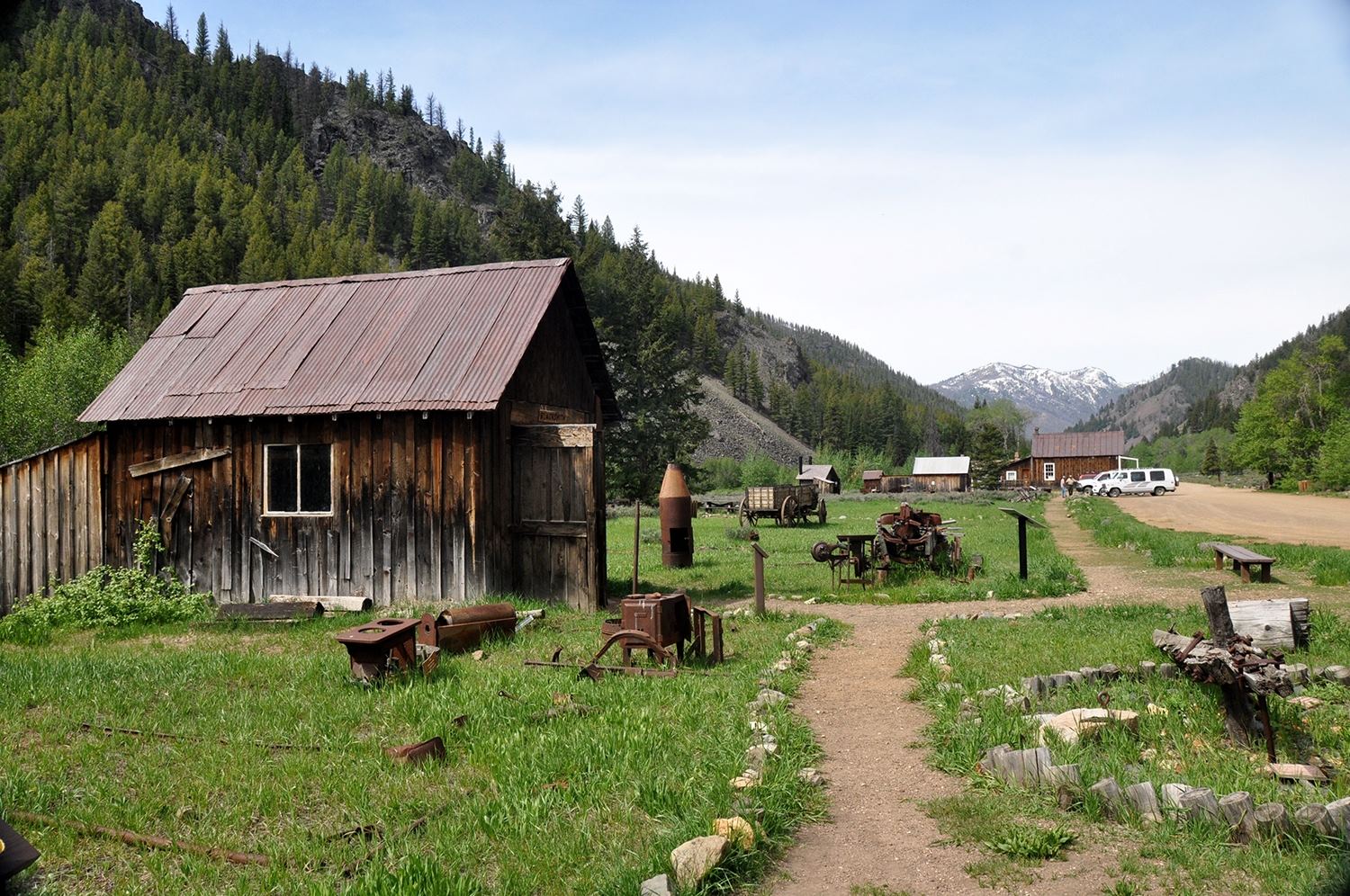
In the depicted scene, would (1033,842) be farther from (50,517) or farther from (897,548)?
(50,517)

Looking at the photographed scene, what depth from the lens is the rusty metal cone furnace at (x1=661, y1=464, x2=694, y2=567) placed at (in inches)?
693

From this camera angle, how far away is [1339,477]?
55.9 metres

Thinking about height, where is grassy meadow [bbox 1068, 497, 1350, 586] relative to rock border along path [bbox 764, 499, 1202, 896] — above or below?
above

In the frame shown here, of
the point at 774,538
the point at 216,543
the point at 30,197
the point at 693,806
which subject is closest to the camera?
the point at 693,806

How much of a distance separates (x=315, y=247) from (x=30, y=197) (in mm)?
30716

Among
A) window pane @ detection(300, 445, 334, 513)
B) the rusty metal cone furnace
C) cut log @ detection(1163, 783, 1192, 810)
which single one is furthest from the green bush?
cut log @ detection(1163, 783, 1192, 810)

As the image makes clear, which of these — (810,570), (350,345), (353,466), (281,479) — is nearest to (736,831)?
(353,466)

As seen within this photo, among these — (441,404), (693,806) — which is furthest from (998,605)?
(693,806)

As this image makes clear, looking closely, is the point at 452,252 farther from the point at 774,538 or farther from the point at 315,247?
the point at 774,538

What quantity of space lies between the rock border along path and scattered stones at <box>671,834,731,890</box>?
0.34 meters

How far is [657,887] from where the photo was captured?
14.7 ft

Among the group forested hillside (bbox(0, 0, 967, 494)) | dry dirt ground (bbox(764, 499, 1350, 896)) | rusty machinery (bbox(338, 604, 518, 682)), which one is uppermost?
forested hillside (bbox(0, 0, 967, 494))

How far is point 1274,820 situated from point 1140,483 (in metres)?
64.7

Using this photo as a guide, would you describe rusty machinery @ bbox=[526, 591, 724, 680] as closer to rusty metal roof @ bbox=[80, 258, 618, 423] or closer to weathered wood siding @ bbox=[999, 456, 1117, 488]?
rusty metal roof @ bbox=[80, 258, 618, 423]
